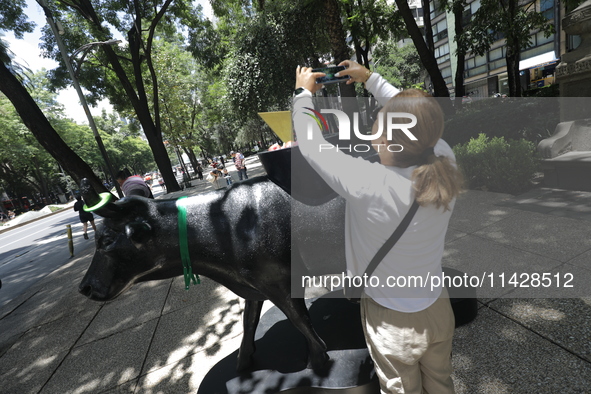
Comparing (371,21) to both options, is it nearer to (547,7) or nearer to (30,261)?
(30,261)

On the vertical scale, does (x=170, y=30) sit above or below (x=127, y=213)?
above

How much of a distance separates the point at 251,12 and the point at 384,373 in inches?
767

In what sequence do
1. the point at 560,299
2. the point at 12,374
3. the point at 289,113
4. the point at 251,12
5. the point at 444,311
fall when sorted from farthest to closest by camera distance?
A: the point at 251,12, the point at 12,374, the point at 560,299, the point at 289,113, the point at 444,311

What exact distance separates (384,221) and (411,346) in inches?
23.6

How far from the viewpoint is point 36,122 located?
5.92 metres

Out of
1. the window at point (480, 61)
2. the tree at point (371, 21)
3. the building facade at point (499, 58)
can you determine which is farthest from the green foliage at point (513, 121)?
the window at point (480, 61)

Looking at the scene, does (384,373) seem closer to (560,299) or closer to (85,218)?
(560,299)

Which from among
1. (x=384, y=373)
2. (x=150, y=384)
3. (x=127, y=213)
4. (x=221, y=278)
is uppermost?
A: (x=127, y=213)

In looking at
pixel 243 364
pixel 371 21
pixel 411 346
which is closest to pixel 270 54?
pixel 371 21

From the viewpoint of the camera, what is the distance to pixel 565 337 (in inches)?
94.6

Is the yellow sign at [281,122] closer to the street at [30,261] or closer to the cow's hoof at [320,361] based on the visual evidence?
the cow's hoof at [320,361]

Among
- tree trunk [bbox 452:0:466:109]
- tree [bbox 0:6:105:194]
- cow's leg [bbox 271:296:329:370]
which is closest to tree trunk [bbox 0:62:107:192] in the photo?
tree [bbox 0:6:105:194]

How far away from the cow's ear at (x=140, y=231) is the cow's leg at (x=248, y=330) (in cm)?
100

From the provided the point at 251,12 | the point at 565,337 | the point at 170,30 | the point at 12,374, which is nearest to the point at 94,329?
the point at 12,374
